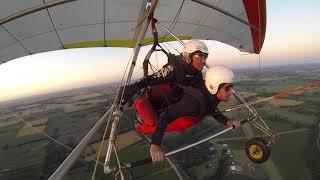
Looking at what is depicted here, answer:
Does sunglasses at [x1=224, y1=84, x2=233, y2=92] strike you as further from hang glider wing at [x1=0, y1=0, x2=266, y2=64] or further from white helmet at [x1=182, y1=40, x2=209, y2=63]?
hang glider wing at [x1=0, y1=0, x2=266, y2=64]

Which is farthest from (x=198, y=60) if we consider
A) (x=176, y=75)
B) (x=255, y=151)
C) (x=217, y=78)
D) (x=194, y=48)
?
(x=255, y=151)

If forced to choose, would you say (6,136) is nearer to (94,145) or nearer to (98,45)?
(94,145)

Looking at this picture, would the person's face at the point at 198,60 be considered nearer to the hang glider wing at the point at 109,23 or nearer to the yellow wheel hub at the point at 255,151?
the yellow wheel hub at the point at 255,151

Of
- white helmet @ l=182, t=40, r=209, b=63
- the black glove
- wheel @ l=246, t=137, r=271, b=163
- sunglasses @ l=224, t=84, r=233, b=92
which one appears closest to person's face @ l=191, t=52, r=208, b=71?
white helmet @ l=182, t=40, r=209, b=63

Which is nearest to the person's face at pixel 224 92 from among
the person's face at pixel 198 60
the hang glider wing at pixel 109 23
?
the person's face at pixel 198 60

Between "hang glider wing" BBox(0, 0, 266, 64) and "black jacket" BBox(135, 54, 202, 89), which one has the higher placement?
"hang glider wing" BBox(0, 0, 266, 64)
